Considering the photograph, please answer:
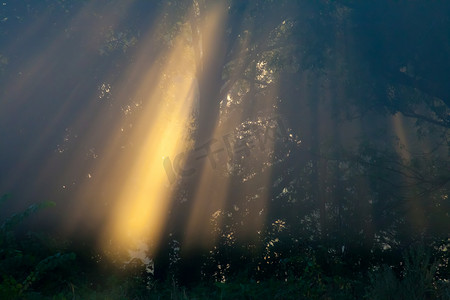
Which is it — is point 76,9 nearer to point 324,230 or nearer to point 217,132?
point 217,132

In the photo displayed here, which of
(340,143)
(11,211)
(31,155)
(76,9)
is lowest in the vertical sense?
(340,143)

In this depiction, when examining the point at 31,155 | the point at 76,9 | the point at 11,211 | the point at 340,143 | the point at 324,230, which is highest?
the point at 76,9

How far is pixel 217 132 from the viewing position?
51.5ft

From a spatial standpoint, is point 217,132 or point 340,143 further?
point 217,132

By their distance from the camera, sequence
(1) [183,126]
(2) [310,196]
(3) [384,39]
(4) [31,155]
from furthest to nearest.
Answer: (1) [183,126] → (2) [310,196] → (4) [31,155] → (3) [384,39]

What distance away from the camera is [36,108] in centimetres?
1250

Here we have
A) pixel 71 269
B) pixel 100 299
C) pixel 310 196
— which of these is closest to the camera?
pixel 100 299

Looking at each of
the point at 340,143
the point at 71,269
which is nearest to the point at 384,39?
the point at 340,143

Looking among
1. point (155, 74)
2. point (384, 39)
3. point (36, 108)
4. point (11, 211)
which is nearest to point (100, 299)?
point (11, 211)

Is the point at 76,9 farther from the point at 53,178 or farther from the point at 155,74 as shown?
the point at 53,178

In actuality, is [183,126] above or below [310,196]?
above

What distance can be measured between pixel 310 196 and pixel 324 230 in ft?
3.75

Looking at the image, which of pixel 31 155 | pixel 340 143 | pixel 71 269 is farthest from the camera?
pixel 340 143

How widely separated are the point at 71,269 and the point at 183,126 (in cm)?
768
